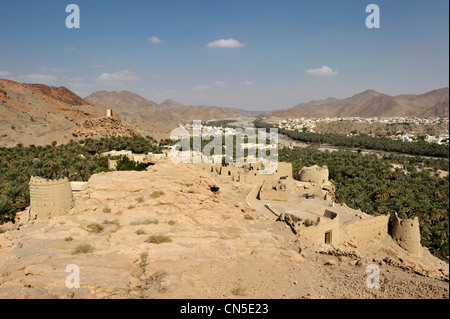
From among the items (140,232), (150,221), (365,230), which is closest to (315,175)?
(365,230)

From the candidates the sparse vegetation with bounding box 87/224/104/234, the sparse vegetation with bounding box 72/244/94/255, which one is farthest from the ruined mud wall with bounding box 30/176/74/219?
the sparse vegetation with bounding box 72/244/94/255

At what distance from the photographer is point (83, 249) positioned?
8352 millimetres

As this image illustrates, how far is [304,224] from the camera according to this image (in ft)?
44.8

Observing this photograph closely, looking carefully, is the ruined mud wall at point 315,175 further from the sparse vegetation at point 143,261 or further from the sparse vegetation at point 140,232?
the sparse vegetation at point 143,261

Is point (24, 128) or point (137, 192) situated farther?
point (24, 128)

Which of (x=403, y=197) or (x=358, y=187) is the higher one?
(x=358, y=187)

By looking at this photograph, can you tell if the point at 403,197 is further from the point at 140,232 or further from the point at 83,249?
the point at 83,249

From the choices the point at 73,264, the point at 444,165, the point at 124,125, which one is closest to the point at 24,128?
the point at 124,125

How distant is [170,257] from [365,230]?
12043mm

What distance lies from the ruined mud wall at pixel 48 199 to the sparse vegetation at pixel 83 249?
348 centimetres

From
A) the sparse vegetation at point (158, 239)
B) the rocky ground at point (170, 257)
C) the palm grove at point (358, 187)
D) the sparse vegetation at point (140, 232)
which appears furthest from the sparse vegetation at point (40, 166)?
the sparse vegetation at point (158, 239)

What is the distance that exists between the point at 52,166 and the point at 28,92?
51.1m
